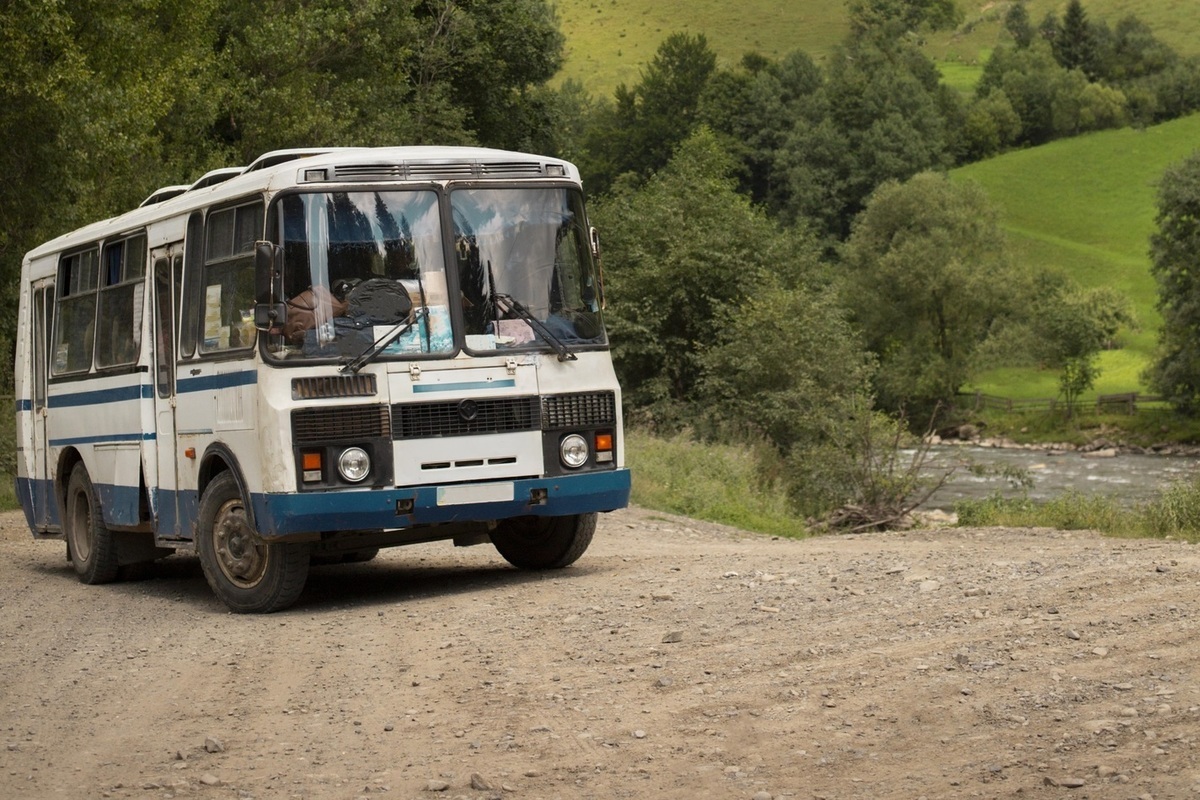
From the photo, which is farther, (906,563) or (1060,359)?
(1060,359)

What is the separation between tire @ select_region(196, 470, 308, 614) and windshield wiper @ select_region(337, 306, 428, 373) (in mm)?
1345

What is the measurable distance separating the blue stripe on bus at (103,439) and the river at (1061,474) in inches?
721

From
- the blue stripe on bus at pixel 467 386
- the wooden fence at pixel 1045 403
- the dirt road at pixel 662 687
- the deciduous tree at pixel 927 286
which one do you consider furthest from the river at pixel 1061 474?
the dirt road at pixel 662 687

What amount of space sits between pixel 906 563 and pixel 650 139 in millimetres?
106188

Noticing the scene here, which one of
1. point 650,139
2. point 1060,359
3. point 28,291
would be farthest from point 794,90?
point 28,291

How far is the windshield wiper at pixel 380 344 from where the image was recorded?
10.9 metres

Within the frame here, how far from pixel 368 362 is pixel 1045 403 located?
6197 cm

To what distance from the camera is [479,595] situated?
A: 1157 cm

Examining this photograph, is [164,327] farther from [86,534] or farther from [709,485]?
[709,485]

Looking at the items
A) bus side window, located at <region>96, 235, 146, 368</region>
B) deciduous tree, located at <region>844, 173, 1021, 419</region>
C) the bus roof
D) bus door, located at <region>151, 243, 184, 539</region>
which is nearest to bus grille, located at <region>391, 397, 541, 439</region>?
the bus roof

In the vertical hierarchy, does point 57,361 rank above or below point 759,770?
above

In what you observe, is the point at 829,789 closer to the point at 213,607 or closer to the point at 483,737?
the point at 483,737

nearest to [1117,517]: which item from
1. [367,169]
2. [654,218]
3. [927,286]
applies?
[367,169]

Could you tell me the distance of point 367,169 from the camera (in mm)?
11273
